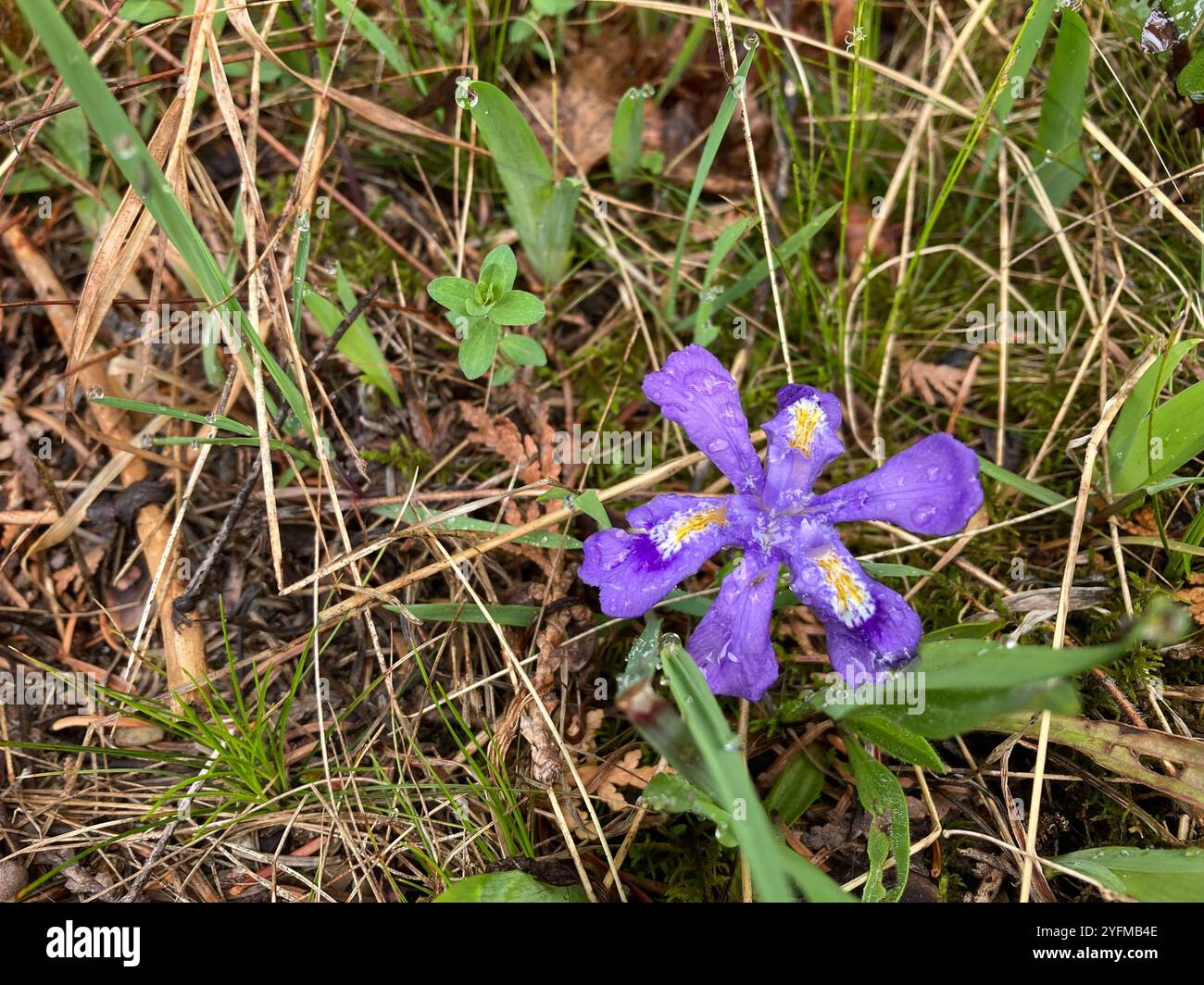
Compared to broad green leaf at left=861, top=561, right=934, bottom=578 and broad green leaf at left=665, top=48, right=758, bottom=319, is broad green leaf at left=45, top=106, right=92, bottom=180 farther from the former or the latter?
broad green leaf at left=861, top=561, right=934, bottom=578

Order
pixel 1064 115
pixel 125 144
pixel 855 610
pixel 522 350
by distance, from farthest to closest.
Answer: pixel 1064 115 → pixel 522 350 → pixel 855 610 → pixel 125 144

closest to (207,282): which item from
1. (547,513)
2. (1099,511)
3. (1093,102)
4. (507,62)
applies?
(547,513)

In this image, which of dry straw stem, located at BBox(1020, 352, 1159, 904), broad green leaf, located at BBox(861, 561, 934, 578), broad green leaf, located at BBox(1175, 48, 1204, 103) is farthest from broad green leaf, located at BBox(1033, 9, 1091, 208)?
broad green leaf, located at BBox(861, 561, 934, 578)

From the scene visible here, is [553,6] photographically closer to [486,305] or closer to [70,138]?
[486,305]

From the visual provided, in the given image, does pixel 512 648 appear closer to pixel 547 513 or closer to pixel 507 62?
pixel 547 513

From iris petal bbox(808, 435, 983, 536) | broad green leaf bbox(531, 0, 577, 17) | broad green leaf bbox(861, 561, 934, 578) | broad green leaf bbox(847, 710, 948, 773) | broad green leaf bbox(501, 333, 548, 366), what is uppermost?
broad green leaf bbox(531, 0, 577, 17)

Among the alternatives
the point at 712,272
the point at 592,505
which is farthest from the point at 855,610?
the point at 712,272

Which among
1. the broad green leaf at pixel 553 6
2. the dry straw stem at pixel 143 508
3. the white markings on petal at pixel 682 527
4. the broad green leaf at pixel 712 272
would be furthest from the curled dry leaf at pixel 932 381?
the dry straw stem at pixel 143 508
